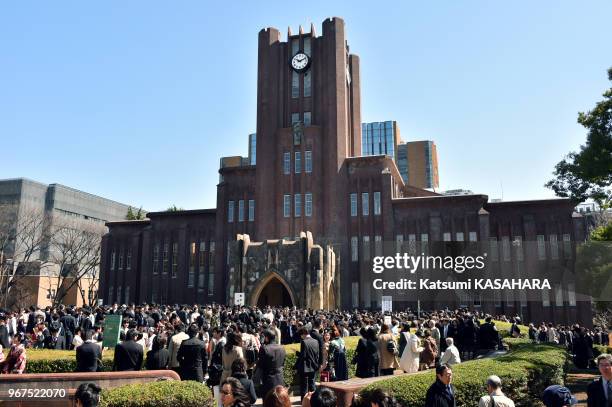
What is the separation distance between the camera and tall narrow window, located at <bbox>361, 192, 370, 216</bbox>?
39.9 metres

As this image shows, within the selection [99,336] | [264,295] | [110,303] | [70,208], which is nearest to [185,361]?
[99,336]

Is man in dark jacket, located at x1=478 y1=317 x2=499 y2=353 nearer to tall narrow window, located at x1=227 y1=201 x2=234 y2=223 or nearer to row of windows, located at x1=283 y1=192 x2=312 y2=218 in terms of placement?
row of windows, located at x1=283 y1=192 x2=312 y2=218

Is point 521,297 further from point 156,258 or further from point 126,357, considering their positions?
point 126,357

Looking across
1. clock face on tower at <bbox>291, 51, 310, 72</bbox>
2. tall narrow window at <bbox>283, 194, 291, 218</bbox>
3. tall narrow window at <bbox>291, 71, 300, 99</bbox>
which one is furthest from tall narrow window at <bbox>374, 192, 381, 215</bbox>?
clock face on tower at <bbox>291, 51, 310, 72</bbox>

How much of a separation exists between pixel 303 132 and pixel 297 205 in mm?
6055

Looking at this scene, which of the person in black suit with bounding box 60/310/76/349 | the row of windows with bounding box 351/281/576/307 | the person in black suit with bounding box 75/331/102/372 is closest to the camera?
the person in black suit with bounding box 75/331/102/372

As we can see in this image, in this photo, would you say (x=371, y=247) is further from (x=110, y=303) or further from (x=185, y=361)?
(x=185, y=361)

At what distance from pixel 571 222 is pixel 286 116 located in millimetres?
23652

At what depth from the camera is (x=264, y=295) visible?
123 ft

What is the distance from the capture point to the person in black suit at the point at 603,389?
5949mm

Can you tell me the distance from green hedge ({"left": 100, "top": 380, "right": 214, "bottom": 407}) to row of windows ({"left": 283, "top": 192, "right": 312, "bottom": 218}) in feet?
107

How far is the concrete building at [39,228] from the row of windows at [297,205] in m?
19.3

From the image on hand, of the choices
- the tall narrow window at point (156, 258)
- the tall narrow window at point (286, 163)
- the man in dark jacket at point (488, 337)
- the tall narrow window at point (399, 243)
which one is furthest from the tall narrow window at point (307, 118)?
the man in dark jacket at point (488, 337)

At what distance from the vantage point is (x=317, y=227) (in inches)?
1583
